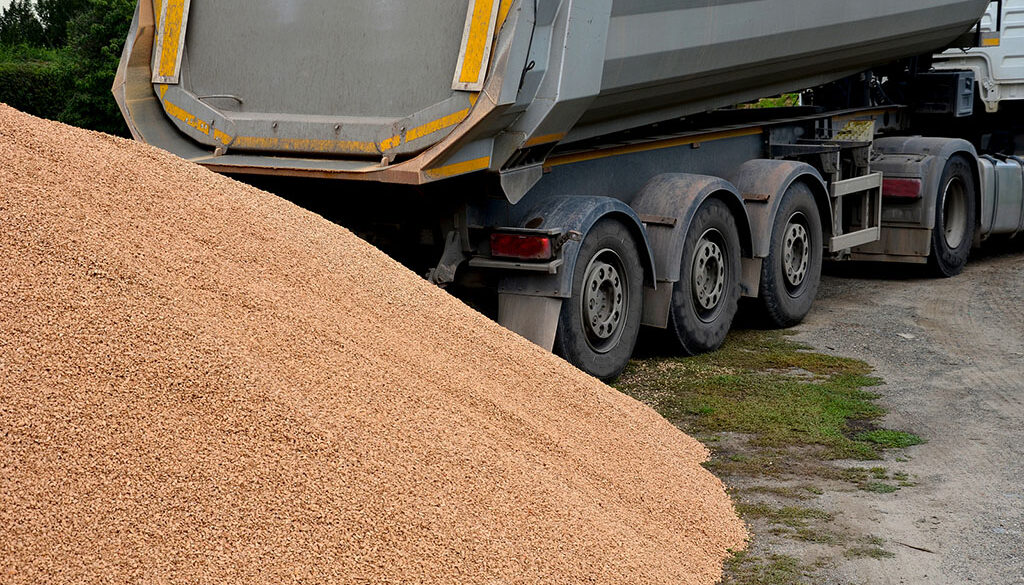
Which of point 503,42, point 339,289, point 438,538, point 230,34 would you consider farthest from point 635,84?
point 438,538

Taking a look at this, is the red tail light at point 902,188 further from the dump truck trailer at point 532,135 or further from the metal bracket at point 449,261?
the metal bracket at point 449,261

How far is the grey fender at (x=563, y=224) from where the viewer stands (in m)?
6.40

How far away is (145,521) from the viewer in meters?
3.08

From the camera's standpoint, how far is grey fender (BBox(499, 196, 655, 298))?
6.40m

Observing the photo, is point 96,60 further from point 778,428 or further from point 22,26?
point 778,428

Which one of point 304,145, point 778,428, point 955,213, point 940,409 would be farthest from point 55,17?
point 940,409

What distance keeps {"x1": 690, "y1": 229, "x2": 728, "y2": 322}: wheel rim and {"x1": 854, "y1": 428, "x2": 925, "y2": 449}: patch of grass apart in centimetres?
193

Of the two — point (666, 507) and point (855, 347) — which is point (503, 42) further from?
point (855, 347)

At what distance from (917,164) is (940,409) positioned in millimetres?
4526

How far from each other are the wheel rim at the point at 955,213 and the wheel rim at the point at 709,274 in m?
3.93

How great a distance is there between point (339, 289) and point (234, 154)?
2.23 metres

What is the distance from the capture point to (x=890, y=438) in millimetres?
5801

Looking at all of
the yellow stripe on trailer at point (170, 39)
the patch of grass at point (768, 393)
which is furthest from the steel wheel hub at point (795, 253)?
the yellow stripe on trailer at point (170, 39)

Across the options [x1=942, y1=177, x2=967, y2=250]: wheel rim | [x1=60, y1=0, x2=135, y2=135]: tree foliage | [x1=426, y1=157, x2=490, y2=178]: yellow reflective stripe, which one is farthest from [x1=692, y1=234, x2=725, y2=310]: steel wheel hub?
[x1=60, y1=0, x2=135, y2=135]: tree foliage
